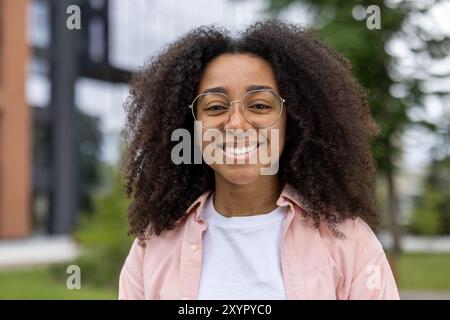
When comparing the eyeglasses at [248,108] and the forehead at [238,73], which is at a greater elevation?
the forehead at [238,73]

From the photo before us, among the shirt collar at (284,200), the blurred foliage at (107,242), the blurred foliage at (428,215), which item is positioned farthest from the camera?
the blurred foliage at (428,215)

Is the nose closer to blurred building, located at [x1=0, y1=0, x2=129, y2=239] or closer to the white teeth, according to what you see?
the white teeth

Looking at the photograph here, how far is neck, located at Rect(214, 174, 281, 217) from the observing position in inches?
63.9

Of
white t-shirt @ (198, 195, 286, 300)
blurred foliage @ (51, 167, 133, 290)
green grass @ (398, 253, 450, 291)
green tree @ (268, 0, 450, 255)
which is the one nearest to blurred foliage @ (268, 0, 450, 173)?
green tree @ (268, 0, 450, 255)

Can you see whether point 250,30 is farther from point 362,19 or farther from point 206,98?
point 362,19

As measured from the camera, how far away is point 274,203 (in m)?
1.64

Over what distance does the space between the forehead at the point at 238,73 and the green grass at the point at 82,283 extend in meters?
6.07

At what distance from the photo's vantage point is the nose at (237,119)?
148 centimetres

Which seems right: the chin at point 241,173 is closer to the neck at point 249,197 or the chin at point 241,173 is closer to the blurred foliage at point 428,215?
the neck at point 249,197

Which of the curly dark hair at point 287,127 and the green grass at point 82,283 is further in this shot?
the green grass at point 82,283

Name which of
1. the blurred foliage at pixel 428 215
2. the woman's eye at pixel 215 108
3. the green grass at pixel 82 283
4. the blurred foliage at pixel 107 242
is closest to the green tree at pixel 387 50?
the green grass at pixel 82 283

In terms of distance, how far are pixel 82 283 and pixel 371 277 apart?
9.37 m

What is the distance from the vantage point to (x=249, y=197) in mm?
1623
